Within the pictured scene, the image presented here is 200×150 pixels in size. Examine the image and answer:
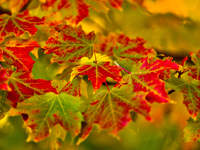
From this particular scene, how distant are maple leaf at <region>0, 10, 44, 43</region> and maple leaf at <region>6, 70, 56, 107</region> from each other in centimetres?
11

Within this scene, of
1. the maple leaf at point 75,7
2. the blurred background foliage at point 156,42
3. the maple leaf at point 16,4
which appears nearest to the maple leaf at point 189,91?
the maple leaf at point 75,7

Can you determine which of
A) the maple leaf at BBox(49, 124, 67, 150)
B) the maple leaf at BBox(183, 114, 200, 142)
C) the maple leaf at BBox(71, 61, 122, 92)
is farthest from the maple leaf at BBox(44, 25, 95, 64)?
the maple leaf at BBox(183, 114, 200, 142)

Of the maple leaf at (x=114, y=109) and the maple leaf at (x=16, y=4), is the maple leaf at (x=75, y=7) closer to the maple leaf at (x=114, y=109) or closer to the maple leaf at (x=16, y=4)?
the maple leaf at (x=16, y=4)

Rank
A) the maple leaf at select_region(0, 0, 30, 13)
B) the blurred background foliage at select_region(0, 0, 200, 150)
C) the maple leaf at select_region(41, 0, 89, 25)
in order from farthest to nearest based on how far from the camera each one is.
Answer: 1. the blurred background foliage at select_region(0, 0, 200, 150)
2. the maple leaf at select_region(0, 0, 30, 13)
3. the maple leaf at select_region(41, 0, 89, 25)

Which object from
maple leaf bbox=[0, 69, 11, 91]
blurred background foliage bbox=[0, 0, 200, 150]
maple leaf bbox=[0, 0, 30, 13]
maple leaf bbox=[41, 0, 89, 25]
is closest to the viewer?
maple leaf bbox=[0, 69, 11, 91]

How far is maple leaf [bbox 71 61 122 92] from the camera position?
401 mm

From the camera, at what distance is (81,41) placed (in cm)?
49

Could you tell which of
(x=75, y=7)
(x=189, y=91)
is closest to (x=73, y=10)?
(x=75, y=7)

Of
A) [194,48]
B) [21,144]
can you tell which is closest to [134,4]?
[194,48]

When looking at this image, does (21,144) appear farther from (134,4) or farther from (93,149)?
(134,4)

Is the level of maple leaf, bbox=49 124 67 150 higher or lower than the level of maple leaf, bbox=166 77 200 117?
lower

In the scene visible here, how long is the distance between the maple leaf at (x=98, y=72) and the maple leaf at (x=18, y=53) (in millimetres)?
124

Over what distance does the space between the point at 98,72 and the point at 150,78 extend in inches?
4.4

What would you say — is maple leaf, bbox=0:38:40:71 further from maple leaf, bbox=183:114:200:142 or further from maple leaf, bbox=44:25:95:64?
maple leaf, bbox=183:114:200:142
